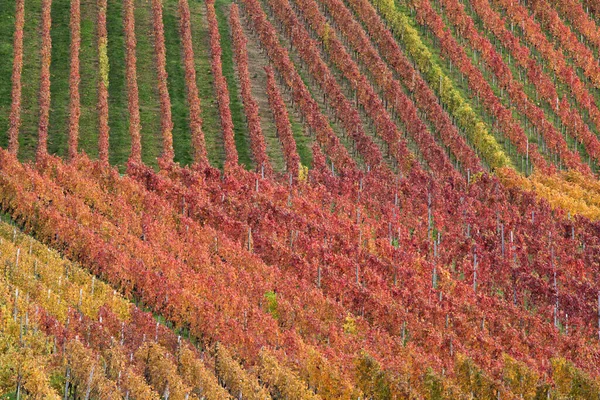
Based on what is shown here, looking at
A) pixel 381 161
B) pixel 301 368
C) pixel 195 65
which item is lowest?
pixel 301 368

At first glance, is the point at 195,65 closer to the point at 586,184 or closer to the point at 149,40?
the point at 149,40

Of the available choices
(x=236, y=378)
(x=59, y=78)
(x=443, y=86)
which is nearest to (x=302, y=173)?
(x=443, y=86)

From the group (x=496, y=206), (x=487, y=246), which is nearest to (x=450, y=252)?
(x=487, y=246)

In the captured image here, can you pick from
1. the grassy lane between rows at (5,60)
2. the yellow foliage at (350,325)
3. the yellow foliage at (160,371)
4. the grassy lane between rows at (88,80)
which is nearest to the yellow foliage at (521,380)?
the yellow foliage at (350,325)

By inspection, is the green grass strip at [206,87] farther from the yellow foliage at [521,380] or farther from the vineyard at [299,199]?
the yellow foliage at [521,380]

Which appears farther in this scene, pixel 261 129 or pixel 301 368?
pixel 261 129

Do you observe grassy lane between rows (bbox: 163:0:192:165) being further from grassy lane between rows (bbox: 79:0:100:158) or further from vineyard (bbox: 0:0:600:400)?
grassy lane between rows (bbox: 79:0:100:158)

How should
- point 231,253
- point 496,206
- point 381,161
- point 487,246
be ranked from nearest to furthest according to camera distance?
1. point 231,253
2. point 487,246
3. point 496,206
4. point 381,161

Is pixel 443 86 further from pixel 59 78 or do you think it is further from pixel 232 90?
pixel 59 78
